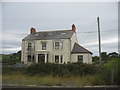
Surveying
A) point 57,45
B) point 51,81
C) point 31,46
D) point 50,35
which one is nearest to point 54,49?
point 57,45

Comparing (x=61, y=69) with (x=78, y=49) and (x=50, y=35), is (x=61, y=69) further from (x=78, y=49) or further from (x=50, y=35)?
(x=50, y=35)

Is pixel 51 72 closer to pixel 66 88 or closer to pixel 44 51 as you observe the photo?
pixel 66 88

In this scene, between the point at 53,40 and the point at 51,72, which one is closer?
the point at 51,72

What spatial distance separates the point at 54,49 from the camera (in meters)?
15.9

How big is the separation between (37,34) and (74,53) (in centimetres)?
495

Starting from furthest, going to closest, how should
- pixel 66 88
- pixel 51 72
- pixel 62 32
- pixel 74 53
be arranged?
pixel 62 32 → pixel 74 53 → pixel 51 72 → pixel 66 88

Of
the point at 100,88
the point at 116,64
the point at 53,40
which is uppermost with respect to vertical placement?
the point at 53,40

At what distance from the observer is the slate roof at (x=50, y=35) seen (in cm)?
1603

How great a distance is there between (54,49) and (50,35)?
1.79 metres

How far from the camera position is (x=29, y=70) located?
7176mm

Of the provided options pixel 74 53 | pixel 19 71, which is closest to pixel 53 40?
pixel 74 53

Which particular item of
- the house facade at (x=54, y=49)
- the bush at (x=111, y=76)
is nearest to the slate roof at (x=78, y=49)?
the house facade at (x=54, y=49)

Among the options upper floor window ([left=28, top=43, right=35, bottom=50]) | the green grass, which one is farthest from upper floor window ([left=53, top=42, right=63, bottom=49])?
the green grass

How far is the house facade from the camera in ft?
50.5
